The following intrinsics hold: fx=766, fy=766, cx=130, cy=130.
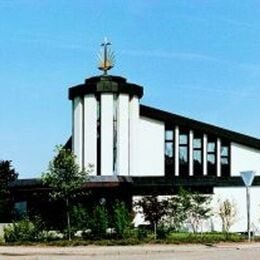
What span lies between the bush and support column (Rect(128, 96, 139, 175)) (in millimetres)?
17314

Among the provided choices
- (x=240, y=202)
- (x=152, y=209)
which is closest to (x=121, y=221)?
(x=152, y=209)

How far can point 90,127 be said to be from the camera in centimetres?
4525

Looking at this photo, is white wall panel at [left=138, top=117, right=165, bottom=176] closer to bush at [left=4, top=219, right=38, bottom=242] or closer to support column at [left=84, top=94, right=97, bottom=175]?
support column at [left=84, top=94, right=97, bottom=175]

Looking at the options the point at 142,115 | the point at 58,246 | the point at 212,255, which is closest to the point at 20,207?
the point at 142,115

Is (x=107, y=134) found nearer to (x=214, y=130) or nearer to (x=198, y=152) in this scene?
(x=198, y=152)

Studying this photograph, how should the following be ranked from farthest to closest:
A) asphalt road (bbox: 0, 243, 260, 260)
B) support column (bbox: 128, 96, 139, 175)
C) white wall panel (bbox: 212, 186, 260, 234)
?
support column (bbox: 128, 96, 139, 175) → white wall panel (bbox: 212, 186, 260, 234) → asphalt road (bbox: 0, 243, 260, 260)

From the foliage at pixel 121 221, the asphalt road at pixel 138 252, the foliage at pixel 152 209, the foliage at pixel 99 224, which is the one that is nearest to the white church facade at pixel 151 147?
the foliage at pixel 152 209

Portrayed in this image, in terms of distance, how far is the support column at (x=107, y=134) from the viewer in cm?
4478

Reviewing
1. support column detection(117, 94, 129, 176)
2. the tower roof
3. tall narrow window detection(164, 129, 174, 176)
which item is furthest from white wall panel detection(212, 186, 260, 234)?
the tower roof

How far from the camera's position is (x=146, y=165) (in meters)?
47.8

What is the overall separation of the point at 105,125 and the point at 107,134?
1.79ft

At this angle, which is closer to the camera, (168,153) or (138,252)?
(138,252)

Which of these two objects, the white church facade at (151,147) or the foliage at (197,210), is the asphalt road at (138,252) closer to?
the foliage at (197,210)

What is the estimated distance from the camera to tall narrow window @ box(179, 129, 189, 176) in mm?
47469
